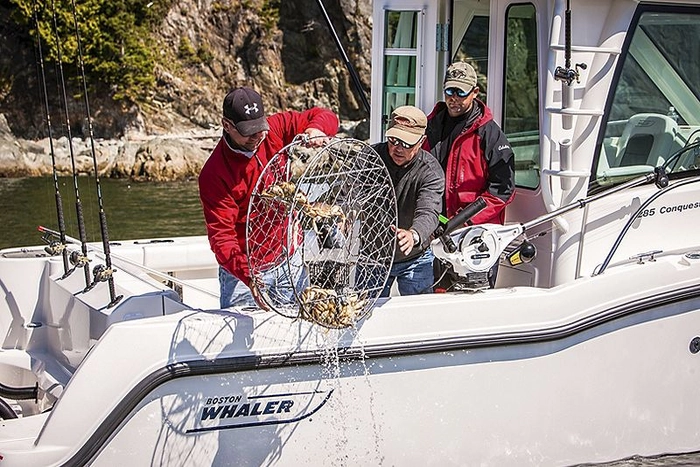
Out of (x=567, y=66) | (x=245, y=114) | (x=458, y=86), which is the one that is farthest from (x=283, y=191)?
(x=567, y=66)

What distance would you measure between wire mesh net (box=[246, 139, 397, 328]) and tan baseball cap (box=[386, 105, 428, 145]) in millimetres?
401

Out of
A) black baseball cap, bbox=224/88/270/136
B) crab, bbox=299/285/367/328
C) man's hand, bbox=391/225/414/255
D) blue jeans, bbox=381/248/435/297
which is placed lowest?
blue jeans, bbox=381/248/435/297

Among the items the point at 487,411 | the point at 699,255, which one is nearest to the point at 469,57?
the point at 699,255

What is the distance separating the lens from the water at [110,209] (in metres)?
17.3

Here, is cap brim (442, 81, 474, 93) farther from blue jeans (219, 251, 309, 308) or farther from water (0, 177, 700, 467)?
water (0, 177, 700, 467)

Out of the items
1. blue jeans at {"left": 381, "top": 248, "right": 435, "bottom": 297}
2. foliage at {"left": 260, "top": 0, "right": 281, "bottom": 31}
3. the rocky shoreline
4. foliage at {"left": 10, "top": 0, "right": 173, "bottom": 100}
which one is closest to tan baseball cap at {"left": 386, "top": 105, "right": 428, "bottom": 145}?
blue jeans at {"left": 381, "top": 248, "right": 435, "bottom": 297}

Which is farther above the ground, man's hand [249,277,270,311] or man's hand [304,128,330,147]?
man's hand [304,128,330,147]

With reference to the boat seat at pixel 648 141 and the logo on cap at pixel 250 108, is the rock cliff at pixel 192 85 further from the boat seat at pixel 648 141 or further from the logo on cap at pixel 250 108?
the logo on cap at pixel 250 108

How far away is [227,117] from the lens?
445cm

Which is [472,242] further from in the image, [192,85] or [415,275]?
[192,85]

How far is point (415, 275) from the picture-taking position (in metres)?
4.97

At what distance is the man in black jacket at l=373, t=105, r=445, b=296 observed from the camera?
4648 millimetres

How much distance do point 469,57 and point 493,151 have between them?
890 millimetres

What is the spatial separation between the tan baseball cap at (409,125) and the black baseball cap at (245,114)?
2.17 feet
